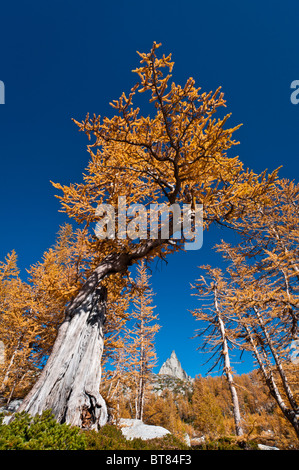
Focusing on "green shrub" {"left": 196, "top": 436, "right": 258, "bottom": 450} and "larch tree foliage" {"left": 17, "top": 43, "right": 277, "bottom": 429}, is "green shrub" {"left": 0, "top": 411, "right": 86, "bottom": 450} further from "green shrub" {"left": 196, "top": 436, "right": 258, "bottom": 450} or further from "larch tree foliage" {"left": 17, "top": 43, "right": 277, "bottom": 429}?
"green shrub" {"left": 196, "top": 436, "right": 258, "bottom": 450}

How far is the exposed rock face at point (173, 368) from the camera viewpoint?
441 ft

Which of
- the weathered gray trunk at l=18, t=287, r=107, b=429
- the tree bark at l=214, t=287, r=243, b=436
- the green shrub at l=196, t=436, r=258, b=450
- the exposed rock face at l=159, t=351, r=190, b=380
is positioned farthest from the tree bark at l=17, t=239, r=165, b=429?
the exposed rock face at l=159, t=351, r=190, b=380

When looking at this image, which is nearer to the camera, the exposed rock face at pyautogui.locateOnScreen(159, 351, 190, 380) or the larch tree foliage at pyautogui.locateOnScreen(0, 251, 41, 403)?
the larch tree foliage at pyautogui.locateOnScreen(0, 251, 41, 403)

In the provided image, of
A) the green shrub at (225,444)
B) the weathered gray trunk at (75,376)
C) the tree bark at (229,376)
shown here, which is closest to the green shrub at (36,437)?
the weathered gray trunk at (75,376)

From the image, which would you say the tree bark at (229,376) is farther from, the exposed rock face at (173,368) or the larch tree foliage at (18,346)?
the exposed rock face at (173,368)

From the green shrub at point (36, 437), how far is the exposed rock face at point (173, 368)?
158m

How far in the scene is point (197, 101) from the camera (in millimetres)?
4223

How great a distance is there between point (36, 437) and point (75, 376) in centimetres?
218

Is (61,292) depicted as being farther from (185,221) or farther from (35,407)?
(185,221)

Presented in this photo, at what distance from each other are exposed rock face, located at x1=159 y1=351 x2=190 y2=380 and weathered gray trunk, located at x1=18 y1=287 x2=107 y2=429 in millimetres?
155432

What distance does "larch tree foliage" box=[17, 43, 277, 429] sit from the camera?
4156 mm

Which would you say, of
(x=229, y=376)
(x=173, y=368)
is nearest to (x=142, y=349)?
(x=229, y=376)

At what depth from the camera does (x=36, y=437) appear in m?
2.81

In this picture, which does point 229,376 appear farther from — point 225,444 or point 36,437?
point 36,437
